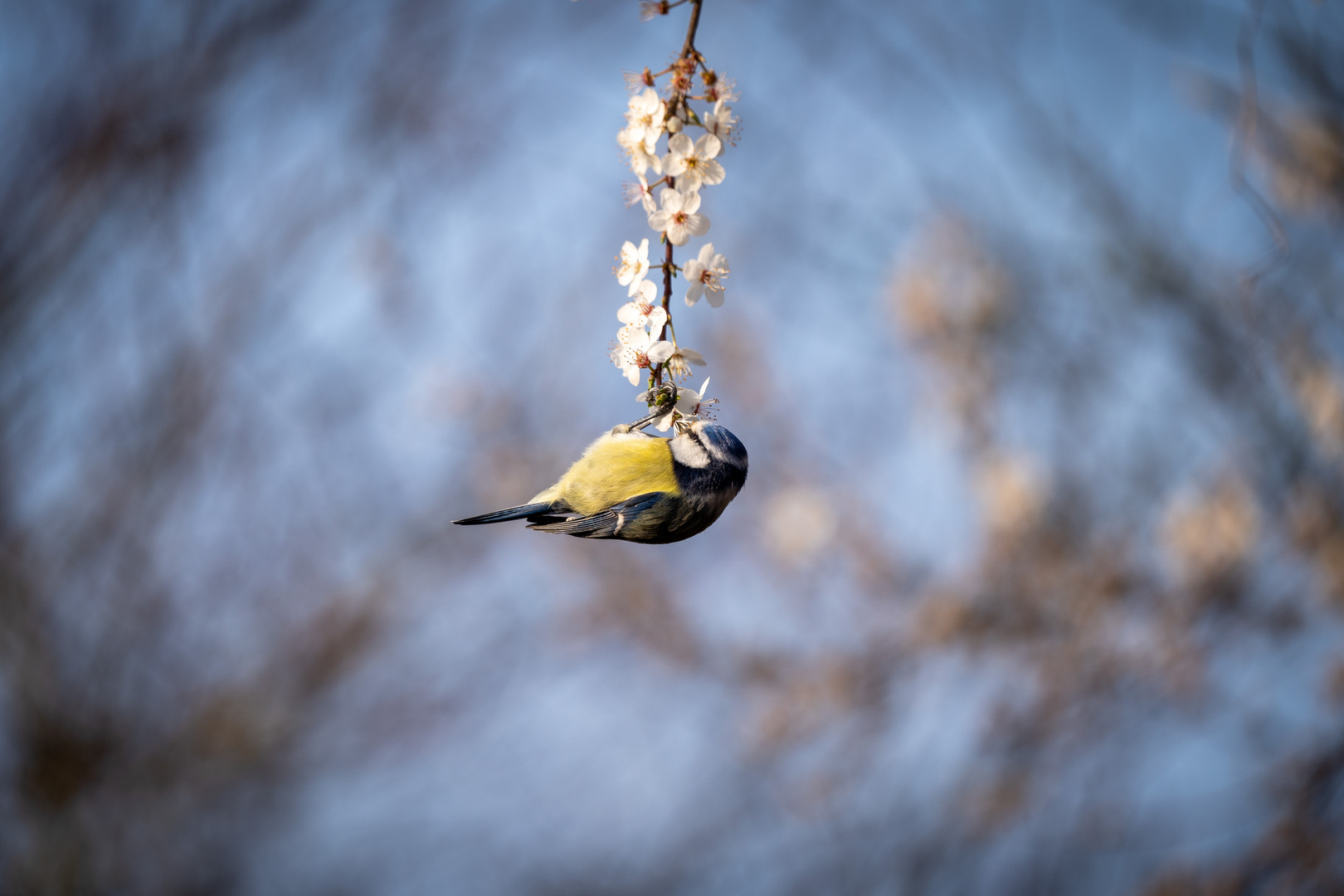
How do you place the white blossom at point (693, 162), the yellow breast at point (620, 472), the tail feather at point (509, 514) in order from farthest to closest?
1. the yellow breast at point (620, 472)
2. the tail feather at point (509, 514)
3. the white blossom at point (693, 162)

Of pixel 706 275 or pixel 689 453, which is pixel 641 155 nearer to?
pixel 706 275

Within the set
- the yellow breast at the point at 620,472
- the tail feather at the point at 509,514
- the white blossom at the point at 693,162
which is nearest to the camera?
the white blossom at the point at 693,162

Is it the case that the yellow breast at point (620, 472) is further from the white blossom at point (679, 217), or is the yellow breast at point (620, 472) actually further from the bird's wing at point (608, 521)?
the white blossom at point (679, 217)

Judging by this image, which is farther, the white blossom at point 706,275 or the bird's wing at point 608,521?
the bird's wing at point 608,521

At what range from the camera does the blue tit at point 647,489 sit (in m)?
1.63

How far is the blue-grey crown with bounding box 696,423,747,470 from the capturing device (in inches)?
63.6

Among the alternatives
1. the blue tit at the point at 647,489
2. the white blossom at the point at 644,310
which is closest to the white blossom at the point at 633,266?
the white blossom at the point at 644,310

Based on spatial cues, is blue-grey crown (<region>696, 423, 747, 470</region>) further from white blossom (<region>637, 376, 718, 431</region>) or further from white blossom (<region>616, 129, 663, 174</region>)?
white blossom (<region>616, 129, 663, 174</region>)

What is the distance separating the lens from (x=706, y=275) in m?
1.31

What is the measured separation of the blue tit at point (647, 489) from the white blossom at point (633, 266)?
344 mm

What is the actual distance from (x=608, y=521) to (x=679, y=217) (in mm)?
663

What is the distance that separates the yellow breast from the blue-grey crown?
132mm

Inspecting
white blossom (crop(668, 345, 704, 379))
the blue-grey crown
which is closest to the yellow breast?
the blue-grey crown

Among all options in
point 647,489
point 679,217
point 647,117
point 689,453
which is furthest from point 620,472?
point 647,117
